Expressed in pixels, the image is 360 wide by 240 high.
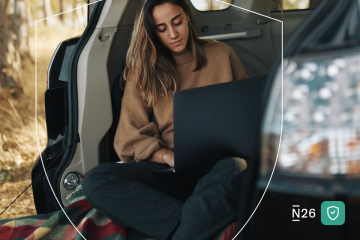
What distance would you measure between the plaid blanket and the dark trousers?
4 cm

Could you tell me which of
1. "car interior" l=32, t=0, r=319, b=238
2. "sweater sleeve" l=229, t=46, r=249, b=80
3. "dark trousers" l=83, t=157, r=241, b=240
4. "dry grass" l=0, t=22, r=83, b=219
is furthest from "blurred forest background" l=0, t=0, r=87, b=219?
"sweater sleeve" l=229, t=46, r=249, b=80

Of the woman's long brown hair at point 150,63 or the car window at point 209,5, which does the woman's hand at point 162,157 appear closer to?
the woman's long brown hair at point 150,63

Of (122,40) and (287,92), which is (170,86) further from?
(287,92)

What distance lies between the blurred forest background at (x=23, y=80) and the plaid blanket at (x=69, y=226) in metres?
0.07

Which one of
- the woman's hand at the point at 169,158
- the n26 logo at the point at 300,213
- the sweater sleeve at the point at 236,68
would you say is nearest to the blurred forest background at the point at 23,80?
the woman's hand at the point at 169,158

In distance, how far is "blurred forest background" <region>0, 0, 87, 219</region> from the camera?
962 mm

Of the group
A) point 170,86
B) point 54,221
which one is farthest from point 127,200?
point 170,86

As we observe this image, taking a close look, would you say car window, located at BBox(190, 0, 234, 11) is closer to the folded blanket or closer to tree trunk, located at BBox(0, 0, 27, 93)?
tree trunk, located at BBox(0, 0, 27, 93)

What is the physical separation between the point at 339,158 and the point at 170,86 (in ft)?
2.40

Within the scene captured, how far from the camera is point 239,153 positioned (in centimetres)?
78

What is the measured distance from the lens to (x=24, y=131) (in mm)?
1093

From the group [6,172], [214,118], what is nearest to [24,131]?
[6,172]

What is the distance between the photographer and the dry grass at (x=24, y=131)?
1058 millimetres

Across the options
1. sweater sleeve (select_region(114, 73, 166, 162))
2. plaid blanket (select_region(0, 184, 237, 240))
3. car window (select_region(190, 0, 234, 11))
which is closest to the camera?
plaid blanket (select_region(0, 184, 237, 240))
